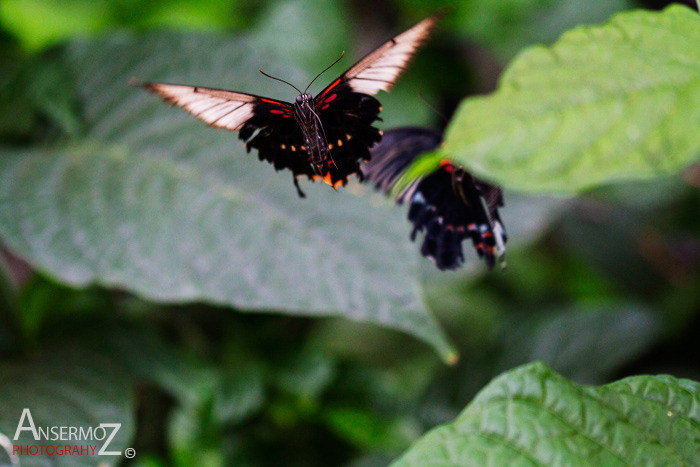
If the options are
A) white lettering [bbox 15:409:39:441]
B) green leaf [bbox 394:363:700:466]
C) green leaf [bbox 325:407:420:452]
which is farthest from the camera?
green leaf [bbox 325:407:420:452]

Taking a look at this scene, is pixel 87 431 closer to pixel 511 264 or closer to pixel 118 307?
pixel 118 307

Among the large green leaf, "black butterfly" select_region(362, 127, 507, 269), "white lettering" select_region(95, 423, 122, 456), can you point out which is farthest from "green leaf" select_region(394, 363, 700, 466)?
"white lettering" select_region(95, 423, 122, 456)

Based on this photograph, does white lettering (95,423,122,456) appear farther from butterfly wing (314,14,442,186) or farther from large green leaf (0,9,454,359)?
butterfly wing (314,14,442,186)

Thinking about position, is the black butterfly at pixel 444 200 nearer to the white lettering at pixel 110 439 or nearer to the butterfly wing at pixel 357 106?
the butterfly wing at pixel 357 106

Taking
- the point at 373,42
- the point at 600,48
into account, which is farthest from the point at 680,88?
the point at 373,42

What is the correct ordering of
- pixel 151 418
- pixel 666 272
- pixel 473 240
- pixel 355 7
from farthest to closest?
1. pixel 355 7
2. pixel 666 272
3. pixel 151 418
4. pixel 473 240

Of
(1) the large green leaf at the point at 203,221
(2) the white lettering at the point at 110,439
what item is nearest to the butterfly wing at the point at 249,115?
(1) the large green leaf at the point at 203,221
